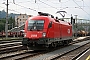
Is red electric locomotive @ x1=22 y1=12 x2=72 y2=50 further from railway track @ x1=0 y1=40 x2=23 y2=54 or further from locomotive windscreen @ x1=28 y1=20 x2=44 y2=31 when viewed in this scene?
railway track @ x1=0 y1=40 x2=23 y2=54

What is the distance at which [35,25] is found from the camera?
65.2 ft

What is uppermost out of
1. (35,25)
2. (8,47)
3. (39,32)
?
(35,25)

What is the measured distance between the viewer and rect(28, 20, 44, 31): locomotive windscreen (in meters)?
19.6

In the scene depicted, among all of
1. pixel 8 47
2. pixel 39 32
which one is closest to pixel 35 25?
pixel 39 32

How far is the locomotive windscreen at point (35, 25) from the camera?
19641mm

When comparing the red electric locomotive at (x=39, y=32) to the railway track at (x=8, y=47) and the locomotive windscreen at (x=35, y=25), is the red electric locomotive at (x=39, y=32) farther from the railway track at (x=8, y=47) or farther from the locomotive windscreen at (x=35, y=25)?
the railway track at (x=8, y=47)

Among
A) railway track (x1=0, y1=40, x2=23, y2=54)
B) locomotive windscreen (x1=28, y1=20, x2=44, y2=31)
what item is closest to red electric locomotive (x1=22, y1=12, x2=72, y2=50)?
locomotive windscreen (x1=28, y1=20, x2=44, y2=31)

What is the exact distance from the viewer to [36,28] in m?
19.7

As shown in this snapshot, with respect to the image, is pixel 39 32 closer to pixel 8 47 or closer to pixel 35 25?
pixel 35 25

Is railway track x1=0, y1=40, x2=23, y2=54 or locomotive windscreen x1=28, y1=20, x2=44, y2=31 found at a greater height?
locomotive windscreen x1=28, y1=20, x2=44, y2=31

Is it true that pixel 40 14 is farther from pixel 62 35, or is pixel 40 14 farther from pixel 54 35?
pixel 62 35

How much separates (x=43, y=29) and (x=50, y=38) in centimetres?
113

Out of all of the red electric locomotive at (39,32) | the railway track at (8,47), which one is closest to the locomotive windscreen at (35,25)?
the red electric locomotive at (39,32)

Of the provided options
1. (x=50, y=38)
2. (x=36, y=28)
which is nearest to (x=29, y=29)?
(x=36, y=28)
